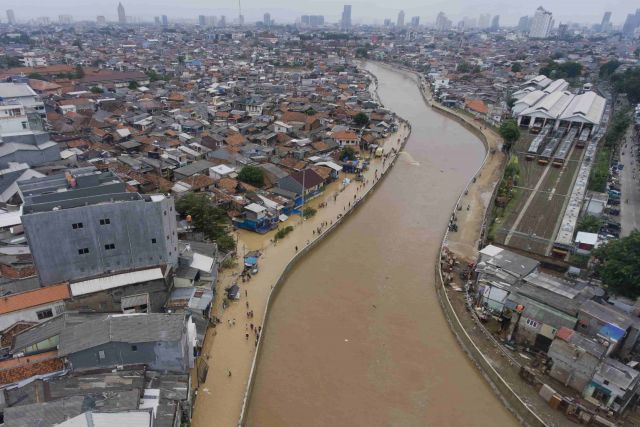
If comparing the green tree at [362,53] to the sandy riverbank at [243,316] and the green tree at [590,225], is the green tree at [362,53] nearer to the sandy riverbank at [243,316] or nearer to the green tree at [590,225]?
the sandy riverbank at [243,316]

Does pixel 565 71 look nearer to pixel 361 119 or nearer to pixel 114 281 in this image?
pixel 361 119

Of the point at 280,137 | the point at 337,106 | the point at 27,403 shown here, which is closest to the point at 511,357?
the point at 27,403

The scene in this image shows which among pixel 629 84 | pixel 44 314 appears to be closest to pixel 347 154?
pixel 44 314

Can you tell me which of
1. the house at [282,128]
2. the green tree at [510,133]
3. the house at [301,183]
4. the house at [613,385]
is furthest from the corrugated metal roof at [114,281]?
the green tree at [510,133]

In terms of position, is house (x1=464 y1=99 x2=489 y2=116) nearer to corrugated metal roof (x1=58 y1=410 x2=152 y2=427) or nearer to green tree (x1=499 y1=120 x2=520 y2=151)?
green tree (x1=499 y1=120 x2=520 y2=151)

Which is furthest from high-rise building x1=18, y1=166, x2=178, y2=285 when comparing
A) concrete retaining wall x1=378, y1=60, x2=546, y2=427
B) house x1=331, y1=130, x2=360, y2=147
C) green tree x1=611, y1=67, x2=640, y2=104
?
green tree x1=611, y1=67, x2=640, y2=104

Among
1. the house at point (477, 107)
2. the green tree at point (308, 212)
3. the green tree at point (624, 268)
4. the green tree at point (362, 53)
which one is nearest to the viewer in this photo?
the green tree at point (624, 268)

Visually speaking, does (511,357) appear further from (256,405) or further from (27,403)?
(27,403)
